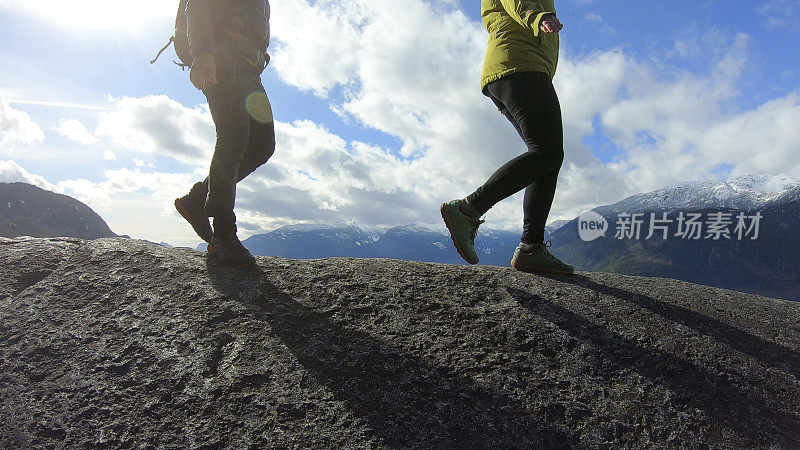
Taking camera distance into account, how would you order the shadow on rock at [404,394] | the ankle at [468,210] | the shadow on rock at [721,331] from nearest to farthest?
1. the shadow on rock at [404,394]
2. the shadow on rock at [721,331]
3. the ankle at [468,210]

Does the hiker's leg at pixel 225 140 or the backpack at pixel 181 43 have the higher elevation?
the backpack at pixel 181 43

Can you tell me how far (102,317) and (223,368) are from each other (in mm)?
1272

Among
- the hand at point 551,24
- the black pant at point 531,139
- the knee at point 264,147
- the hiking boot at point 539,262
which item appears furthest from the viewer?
the knee at point 264,147

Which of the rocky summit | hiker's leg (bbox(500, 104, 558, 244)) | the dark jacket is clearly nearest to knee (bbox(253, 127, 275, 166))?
the dark jacket

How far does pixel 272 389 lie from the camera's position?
2.37 m

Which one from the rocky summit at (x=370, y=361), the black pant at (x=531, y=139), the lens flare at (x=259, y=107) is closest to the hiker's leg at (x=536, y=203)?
the black pant at (x=531, y=139)

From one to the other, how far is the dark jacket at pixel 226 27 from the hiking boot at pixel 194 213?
1.60 metres

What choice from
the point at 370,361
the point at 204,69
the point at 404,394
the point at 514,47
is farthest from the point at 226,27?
the point at 404,394

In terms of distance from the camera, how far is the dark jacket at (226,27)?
3967mm

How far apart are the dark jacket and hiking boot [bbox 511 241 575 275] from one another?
3652 millimetres

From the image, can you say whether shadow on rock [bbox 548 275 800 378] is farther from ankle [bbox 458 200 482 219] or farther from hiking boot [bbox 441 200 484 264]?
ankle [bbox 458 200 482 219]

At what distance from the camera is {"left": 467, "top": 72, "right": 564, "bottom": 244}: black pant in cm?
380

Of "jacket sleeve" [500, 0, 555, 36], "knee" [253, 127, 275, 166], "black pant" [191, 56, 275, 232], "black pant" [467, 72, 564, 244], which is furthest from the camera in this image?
"knee" [253, 127, 275, 166]

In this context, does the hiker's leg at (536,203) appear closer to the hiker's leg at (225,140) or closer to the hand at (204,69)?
the hiker's leg at (225,140)
